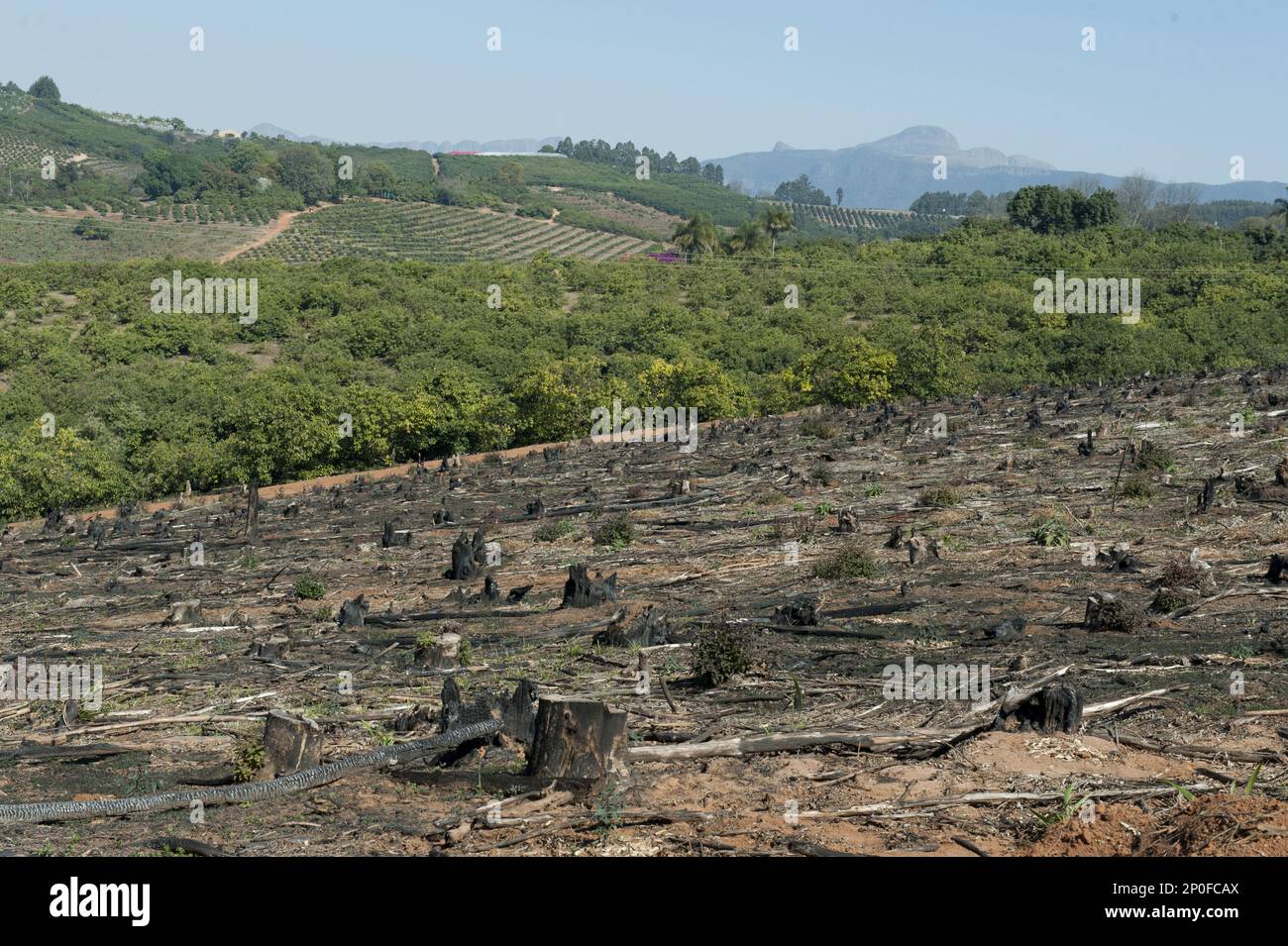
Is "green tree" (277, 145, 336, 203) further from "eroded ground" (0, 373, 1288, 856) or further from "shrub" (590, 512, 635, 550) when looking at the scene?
"shrub" (590, 512, 635, 550)

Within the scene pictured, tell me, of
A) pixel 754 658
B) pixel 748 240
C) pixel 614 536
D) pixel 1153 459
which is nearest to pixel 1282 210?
pixel 748 240

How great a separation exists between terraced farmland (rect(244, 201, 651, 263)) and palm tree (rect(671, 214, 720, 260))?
21616 millimetres

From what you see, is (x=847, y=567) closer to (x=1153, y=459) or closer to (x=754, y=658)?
(x=754, y=658)

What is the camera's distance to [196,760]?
1009cm

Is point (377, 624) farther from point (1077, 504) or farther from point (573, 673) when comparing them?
point (1077, 504)

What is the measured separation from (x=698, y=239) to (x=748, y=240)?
4.53 meters

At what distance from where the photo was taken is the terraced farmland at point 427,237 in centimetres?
12556

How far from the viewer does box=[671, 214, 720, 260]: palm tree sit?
372ft

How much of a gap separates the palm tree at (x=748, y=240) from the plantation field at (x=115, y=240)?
4888 cm

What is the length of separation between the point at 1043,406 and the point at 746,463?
1228cm

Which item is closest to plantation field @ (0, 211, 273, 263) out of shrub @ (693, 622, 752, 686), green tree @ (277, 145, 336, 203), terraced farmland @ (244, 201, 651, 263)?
terraced farmland @ (244, 201, 651, 263)

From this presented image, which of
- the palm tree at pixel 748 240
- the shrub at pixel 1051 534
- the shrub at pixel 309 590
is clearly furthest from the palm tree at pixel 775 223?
the shrub at pixel 309 590

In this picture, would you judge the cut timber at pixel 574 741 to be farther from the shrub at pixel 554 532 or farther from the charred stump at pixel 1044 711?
the shrub at pixel 554 532
